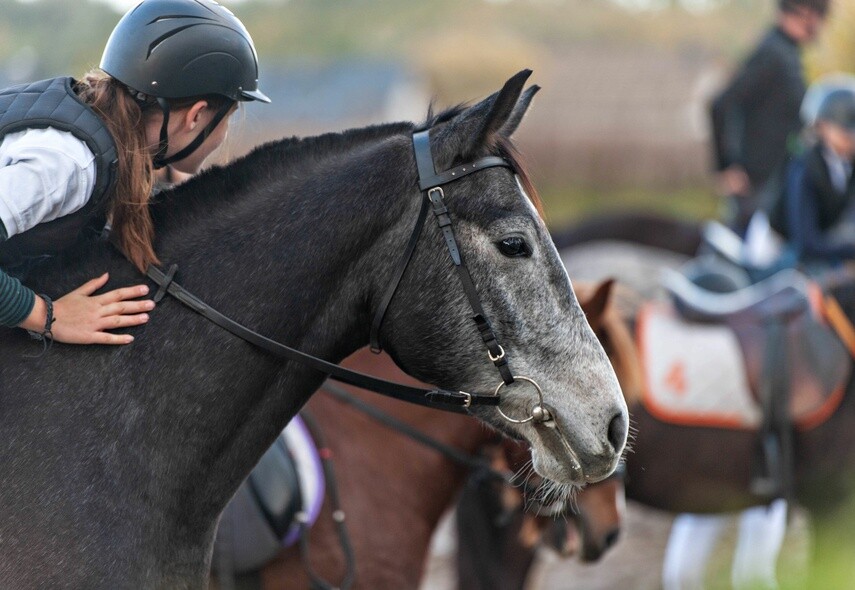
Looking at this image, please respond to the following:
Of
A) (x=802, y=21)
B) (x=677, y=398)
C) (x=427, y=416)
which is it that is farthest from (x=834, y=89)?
(x=427, y=416)

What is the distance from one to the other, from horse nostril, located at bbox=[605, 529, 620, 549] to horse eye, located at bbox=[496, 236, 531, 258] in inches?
87.6

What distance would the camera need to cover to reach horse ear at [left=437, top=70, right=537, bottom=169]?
211cm

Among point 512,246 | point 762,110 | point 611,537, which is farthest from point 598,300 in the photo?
point 762,110

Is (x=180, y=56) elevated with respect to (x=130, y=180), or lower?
elevated

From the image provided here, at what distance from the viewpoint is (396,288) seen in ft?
7.07

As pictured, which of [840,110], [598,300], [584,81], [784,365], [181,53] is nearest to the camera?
[181,53]

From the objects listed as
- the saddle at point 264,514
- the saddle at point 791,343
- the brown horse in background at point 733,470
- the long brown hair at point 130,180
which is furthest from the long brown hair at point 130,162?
the saddle at point 791,343

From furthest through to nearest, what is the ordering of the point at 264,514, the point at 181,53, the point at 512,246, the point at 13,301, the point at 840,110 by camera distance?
the point at 840,110
the point at 264,514
the point at 181,53
the point at 512,246
the point at 13,301

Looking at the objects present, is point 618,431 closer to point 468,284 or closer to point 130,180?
point 468,284

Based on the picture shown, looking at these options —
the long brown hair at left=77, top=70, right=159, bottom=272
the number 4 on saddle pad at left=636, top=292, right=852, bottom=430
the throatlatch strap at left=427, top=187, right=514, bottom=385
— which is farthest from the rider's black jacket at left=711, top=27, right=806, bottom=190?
the long brown hair at left=77, top=70, right=159, bottom=272

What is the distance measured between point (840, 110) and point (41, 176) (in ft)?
16.3

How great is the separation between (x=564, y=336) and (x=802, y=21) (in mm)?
5622

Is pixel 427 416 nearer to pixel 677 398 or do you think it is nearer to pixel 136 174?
pixel 677 398

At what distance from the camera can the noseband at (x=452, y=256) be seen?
212 cm
